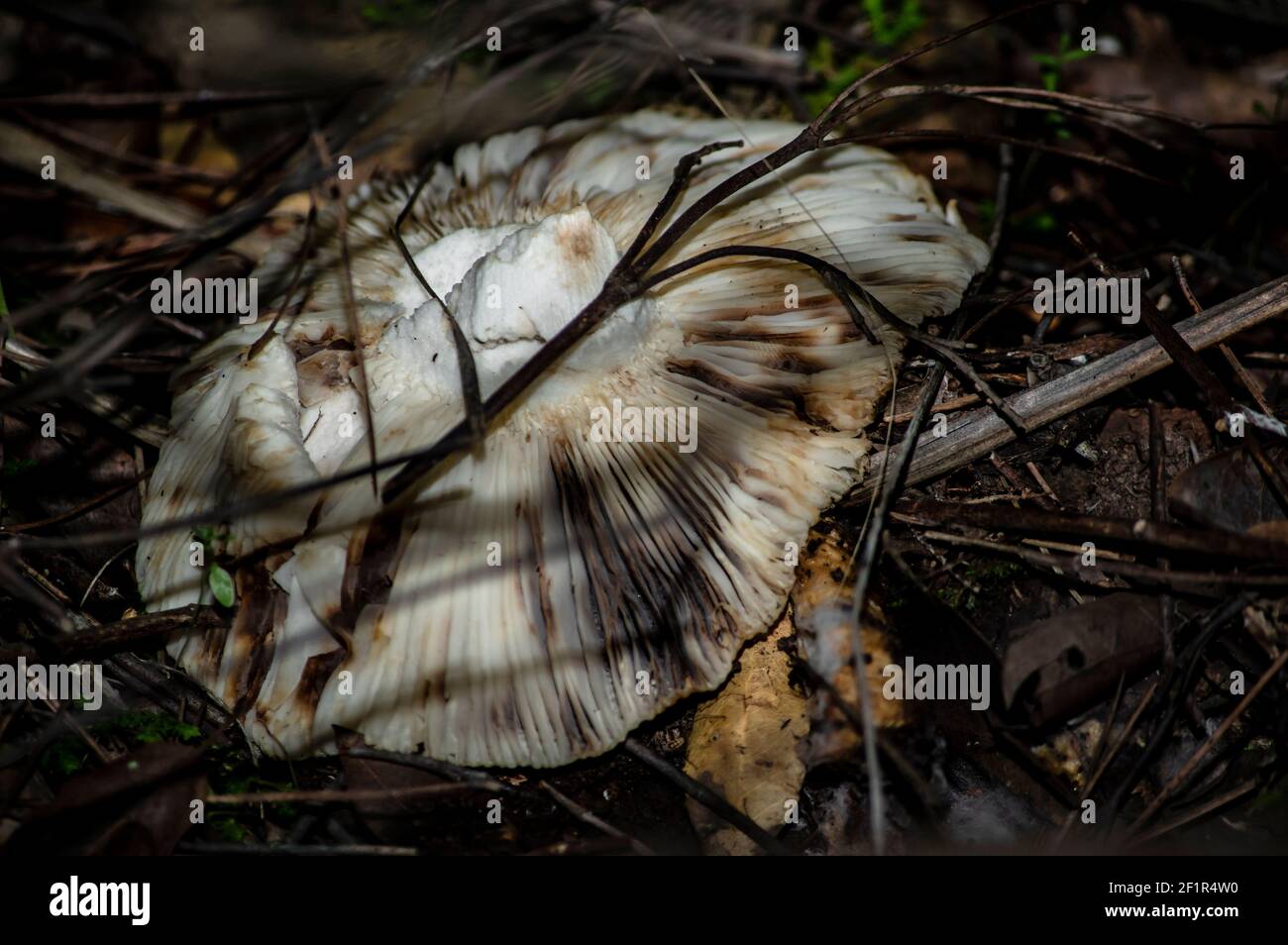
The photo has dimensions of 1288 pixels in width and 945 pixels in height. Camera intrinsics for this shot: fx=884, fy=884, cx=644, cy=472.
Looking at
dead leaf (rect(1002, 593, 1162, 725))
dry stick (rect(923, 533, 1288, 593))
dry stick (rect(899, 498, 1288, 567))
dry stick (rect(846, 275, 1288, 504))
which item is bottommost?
dead leaf (rect(1002, 593, 1162, 725))

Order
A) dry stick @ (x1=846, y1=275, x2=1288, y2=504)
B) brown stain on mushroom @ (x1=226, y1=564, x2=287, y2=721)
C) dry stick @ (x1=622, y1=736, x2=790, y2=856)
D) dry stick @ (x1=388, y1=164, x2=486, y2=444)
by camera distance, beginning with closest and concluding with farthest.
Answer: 1. dry stick @ (x1=388, y1=164, x2=486, y2=444)
2. dry stick @ (x1=622, y1=736, x2=790, y2=856)
3. brown stain on mushroom @ (x1=226, y1=564, x2=287, y2=721)
4. dry stick @ (x1=846, y1=275, x2=1288, y2=504)

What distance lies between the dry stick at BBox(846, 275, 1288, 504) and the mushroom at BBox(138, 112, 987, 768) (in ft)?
1.00

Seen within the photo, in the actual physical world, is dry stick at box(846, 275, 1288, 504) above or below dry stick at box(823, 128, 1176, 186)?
below

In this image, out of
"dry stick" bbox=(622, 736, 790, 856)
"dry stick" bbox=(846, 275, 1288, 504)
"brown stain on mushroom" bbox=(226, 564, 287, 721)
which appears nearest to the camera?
"dry stick" bbox=(622, 736, 790, 856)

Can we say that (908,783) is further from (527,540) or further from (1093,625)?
(527,540)

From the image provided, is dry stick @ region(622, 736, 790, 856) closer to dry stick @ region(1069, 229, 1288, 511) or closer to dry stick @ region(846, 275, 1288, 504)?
dry stick @ region(846, 275, 1288, 504)

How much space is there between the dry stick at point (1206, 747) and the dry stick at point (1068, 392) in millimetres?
824

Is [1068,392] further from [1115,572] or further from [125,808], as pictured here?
[125,808]

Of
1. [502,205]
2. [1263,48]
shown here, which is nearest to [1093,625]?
[502,205]

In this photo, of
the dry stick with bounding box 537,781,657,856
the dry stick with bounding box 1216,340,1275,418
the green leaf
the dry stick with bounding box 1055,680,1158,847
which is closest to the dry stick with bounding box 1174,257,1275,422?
the dry stick with bounding box 1216,340,1275,418

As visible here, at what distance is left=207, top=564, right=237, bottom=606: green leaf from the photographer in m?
2.32

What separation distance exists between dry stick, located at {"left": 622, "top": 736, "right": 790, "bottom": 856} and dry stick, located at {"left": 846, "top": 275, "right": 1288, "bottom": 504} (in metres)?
1.04

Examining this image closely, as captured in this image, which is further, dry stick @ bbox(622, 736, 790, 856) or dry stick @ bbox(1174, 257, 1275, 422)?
dry stick @ bbox(1174, 257, 1275, 422)

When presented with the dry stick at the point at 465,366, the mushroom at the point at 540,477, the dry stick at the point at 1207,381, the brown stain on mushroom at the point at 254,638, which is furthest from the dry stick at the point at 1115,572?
the brown stain on mushroom at the point at 254,638
